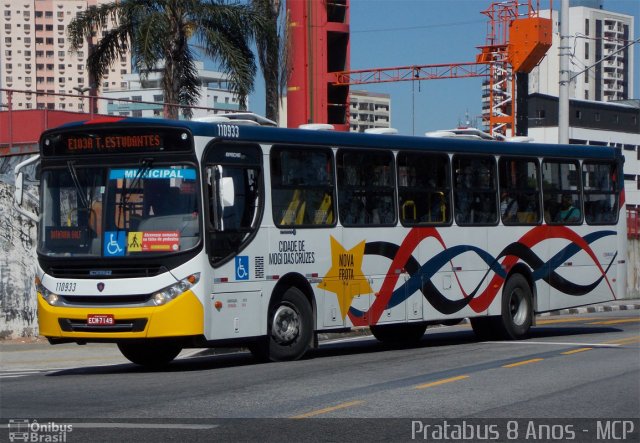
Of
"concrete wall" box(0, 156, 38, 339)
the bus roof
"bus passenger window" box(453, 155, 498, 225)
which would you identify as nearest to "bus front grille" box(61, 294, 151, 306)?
the bus roof

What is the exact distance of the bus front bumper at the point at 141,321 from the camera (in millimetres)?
14117

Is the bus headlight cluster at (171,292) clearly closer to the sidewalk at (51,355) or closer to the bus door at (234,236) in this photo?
the bus door at (234,236)

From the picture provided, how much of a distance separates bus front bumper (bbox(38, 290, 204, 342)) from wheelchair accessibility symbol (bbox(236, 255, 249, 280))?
2.95 feet

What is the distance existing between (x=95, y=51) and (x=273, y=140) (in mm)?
16324

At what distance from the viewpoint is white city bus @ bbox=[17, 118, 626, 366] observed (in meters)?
14.4

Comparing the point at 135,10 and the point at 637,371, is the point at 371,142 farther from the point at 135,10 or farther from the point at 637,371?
the point at 135,10

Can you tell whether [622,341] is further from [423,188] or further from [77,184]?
[77,184]

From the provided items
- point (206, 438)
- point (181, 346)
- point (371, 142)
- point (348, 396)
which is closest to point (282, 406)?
point (348, 396)

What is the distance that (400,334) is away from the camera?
65.1 ft

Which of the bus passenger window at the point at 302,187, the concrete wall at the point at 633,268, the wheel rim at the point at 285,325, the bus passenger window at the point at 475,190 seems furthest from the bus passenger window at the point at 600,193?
the concrete wall at the point at 633,268

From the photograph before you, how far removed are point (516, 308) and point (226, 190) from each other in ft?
24.1

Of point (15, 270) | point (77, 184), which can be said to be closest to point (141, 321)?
point (77, 184)

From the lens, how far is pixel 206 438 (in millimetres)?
9375

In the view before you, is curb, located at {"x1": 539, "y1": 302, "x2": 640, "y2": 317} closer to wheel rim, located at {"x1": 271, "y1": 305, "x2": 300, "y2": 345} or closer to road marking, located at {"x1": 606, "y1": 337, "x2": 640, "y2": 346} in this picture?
road marking, located at {"x1": 606, "y1": 337, "x2": 640, "y2": 346}
